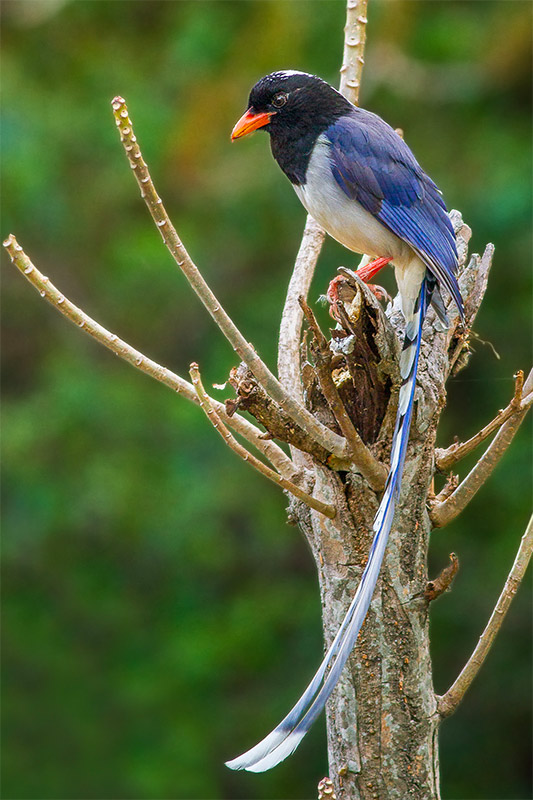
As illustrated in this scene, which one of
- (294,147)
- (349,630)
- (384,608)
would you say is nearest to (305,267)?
(294,147)

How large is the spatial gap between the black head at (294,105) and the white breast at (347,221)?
185 millimetres

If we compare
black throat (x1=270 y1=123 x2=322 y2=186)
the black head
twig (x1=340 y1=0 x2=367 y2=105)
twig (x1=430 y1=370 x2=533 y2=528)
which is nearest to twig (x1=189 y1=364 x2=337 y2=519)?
twig (x1=430 y1=370 x2=533 y2=528)

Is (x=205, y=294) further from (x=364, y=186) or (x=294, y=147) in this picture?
(x=294, y=147)

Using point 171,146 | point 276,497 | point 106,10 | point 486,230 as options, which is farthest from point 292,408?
point 106,10

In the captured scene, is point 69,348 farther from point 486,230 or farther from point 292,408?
point 292,408

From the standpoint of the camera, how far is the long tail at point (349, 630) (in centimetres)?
168

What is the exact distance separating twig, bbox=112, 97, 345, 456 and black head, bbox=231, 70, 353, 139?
113 cm

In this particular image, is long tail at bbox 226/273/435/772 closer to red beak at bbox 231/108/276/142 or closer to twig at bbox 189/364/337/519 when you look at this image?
twig at bbox 189/364/337/519

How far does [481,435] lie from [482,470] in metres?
0.08

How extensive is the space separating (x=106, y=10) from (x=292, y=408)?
4.58 meters

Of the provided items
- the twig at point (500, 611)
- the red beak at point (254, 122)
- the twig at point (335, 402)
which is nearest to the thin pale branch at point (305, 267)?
the red beak at point (254, 122)

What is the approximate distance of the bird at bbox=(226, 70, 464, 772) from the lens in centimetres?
239

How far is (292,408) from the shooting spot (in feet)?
6.08

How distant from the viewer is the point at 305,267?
98.8 inches
